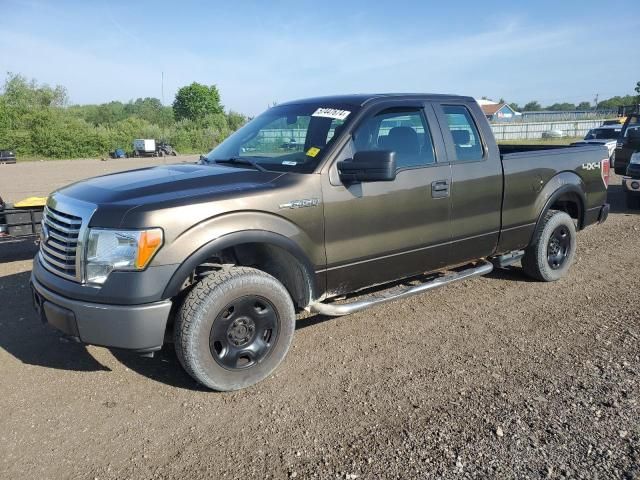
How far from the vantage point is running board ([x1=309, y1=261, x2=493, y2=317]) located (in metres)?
3.90

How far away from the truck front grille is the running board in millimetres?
1644

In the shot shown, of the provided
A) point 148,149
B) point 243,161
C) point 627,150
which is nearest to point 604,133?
point 627,150

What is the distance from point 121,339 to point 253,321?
2.79 ft

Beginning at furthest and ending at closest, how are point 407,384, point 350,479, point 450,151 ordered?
point 450,151 → point 407,384 → point 350,479

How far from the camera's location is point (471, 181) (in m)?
4.60

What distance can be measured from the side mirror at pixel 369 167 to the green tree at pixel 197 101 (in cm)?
9332

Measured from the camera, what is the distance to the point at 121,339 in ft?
10.3

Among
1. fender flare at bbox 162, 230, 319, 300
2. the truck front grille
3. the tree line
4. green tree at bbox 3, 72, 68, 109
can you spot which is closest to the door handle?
fender flare at bbox 162, 230, 319, 300

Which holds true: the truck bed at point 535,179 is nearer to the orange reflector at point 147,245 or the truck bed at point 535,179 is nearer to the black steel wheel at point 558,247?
the black steel wheel at point 558,247

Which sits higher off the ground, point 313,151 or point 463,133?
point 463,133

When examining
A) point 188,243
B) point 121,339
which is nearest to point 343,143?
point 188,243

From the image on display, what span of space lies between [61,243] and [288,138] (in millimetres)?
1871

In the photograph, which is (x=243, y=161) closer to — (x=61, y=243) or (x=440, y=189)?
(x=61, y=243)

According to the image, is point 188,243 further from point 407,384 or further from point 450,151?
point 450,151
